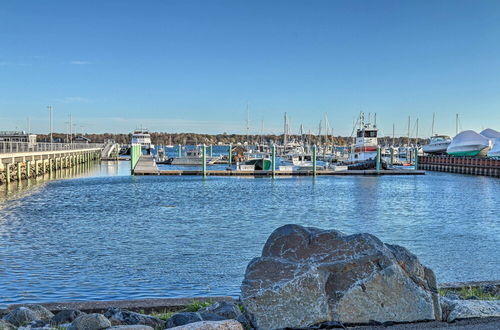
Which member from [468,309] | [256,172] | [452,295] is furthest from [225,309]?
[256,172]

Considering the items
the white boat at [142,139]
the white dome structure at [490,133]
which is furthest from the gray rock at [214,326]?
the white boat at [142,139]

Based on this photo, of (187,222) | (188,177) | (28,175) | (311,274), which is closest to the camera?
(311,274)

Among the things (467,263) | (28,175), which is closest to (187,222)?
(467,263)

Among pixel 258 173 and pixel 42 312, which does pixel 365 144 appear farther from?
pixel 42 312

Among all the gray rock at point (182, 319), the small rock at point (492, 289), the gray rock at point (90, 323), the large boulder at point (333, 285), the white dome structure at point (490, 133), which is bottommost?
the small rock at point (492, 289)

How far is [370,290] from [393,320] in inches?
21.6

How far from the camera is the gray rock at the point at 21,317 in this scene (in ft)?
28.1

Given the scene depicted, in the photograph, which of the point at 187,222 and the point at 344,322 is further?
the point at 187,222

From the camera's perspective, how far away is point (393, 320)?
782 centimetres

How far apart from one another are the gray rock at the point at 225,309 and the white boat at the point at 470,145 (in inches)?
3338

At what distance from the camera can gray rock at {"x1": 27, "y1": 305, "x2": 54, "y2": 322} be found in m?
9.05

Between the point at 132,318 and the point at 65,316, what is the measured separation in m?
1.29

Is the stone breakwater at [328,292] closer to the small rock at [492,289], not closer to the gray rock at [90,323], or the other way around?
the gray rock at [90,323]

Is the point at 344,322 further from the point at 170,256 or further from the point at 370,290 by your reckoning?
the point at 170,256
